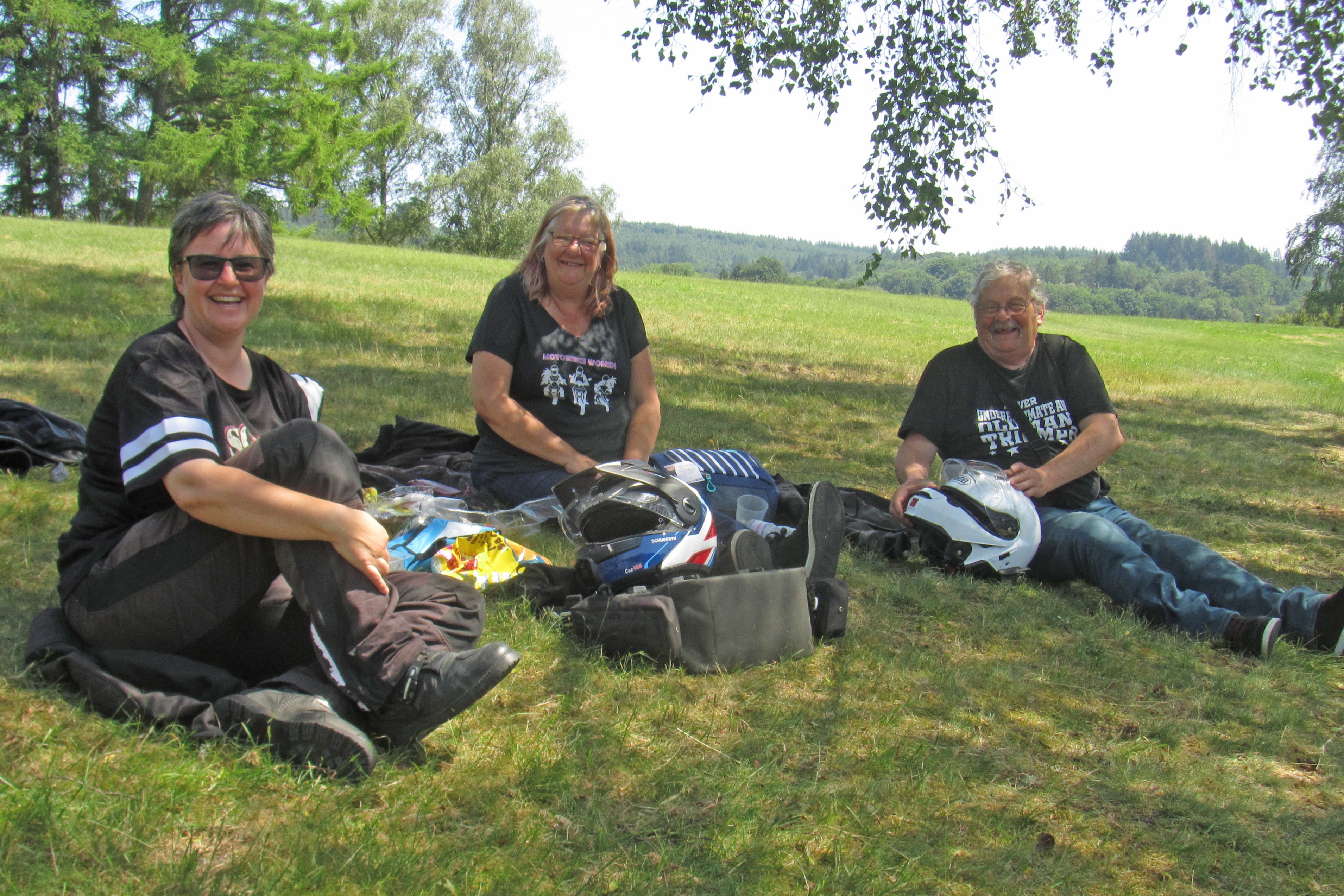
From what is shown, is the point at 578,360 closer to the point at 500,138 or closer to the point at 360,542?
the point at 360,542

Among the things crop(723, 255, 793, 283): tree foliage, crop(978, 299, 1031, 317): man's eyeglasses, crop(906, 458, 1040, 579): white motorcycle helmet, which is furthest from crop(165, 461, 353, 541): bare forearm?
crop(723, 255, 793, 283): tree foliage

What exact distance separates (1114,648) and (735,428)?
4.58 m

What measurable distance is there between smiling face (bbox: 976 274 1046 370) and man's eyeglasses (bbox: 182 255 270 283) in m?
3.38

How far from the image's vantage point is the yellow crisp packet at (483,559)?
367cm

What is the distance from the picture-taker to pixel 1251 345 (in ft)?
101

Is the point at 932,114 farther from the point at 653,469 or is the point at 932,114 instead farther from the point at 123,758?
the point at 123,758

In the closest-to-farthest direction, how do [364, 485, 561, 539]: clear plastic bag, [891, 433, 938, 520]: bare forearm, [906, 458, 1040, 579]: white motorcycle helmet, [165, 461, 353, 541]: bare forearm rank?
[165, 461, 353, 541]: bare forearm → [906, 458, 1040, 579]: white motorcycle helmet → [364, 485, 561, 539]: clear plastic bag → [891, 433, 938, 520]: bare forearm

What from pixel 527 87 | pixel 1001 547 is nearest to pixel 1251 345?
pixel 1001 547

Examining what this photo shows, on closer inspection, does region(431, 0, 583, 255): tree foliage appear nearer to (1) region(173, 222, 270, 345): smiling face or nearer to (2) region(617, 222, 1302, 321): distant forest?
(2) region(617, 222, 1302, 321): distant forest

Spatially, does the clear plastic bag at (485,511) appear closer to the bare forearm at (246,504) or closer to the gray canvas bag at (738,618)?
the gray canvas bag at (738,618)

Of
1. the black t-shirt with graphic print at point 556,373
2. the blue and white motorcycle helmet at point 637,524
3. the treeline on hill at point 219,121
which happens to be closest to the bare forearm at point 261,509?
the blue and white motorcycle helmet at point 637,524

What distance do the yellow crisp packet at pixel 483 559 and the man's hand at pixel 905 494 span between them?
1.78 m

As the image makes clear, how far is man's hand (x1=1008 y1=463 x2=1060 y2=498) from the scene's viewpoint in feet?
14.7

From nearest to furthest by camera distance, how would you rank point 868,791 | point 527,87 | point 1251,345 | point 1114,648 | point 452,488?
point 868,791 → point 1114,648 → point 452,488 → point 1251,345 → point 527,87
